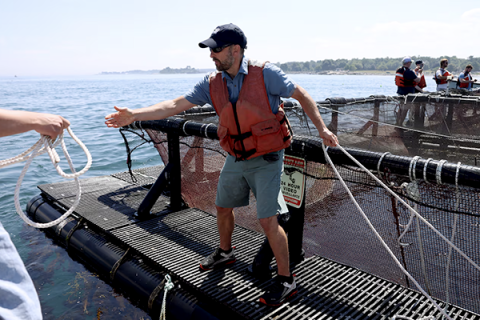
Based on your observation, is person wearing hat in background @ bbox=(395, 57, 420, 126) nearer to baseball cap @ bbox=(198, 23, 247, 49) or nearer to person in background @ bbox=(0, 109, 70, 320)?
baseball cap @ bbox=(198, 23, 247, 49)

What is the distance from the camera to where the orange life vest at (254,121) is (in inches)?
115

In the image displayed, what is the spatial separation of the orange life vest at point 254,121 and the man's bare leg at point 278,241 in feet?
1.73

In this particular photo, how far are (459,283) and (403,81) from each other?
32.7ft

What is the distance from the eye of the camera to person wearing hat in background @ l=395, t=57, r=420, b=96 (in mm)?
11516

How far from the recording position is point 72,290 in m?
4.10

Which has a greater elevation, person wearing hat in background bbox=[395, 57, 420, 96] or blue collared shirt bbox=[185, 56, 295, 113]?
blue collared shirt bbox=[185, 56, 295, 113]

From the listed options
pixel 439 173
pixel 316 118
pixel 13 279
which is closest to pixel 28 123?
pixel 13 279

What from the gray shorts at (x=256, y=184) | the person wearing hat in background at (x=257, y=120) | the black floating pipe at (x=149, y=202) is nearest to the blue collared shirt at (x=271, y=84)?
the person wearing hat in background at (x=257, y=120)

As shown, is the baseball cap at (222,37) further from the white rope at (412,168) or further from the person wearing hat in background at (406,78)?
the person wearing hat in background at (406,78)

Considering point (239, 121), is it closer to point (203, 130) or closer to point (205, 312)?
point (203, 130)

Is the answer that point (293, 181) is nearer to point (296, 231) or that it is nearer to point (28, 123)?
point (296, 231)

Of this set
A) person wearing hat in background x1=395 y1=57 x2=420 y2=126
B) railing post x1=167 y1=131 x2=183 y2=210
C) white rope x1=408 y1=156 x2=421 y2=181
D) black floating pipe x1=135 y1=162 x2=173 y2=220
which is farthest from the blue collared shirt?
person wearing hat in background x1=395 y1=57 x2=420 y2=126

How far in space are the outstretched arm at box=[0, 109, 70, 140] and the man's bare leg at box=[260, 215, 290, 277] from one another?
1624 mm

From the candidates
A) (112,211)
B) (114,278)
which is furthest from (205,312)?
(112,211)
